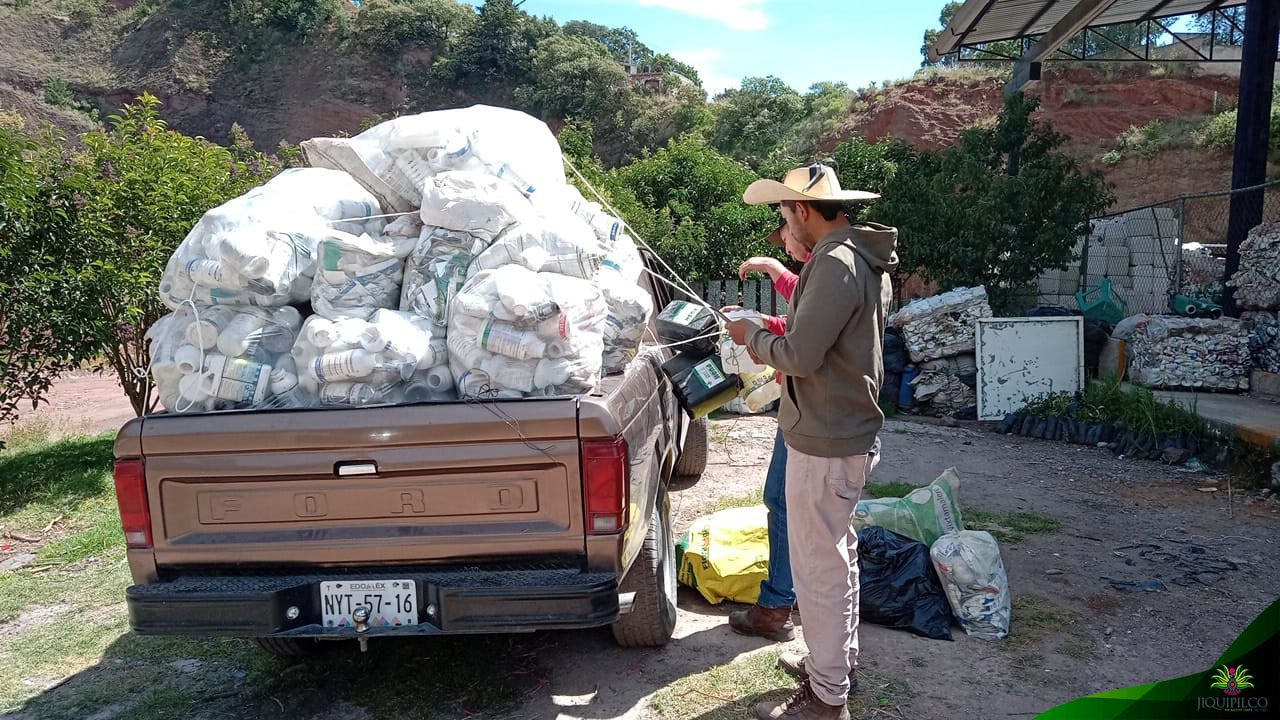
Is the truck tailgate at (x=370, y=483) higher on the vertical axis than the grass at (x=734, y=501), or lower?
higher

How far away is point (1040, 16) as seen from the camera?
12.5 meters

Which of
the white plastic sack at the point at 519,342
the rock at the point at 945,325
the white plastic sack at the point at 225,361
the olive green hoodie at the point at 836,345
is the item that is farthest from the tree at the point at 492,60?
the olive green hoodie at the point at 836,345

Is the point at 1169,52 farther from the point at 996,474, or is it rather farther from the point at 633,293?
the point at 633,293

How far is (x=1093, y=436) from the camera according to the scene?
24.6ft

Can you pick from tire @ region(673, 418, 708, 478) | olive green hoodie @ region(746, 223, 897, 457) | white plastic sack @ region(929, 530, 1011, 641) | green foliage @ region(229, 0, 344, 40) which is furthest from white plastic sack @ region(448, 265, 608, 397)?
green foliage @ region(229, 0, 344, 40)

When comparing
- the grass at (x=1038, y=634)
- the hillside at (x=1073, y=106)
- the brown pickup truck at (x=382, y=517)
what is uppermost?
the hillside at (x=1073, y=106)

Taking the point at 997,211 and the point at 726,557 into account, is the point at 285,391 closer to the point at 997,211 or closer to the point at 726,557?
the point at 726,557

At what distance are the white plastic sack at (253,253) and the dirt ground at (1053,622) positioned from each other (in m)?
1.71

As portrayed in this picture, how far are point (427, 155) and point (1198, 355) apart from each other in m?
8.20

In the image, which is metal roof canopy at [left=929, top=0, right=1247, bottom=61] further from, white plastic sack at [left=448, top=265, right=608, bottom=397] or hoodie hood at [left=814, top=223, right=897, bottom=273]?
white plastic sack at [left=448, top=265, right=608, bottom=397]

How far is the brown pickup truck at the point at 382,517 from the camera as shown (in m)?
2.78

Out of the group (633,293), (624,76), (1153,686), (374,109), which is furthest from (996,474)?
(374,109)

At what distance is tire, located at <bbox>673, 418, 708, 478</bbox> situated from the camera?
618cm

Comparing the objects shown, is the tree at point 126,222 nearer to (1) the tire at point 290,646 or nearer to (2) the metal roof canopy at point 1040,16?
(1) the tire at point 290,646
